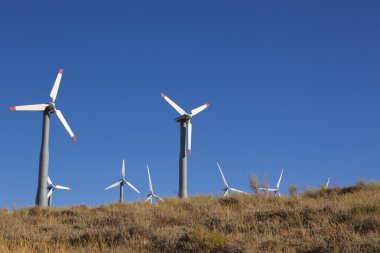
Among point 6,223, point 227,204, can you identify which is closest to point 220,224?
point 227,204

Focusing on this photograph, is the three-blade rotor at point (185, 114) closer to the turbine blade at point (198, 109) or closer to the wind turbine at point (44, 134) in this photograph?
the turbine blade at point (198, 109)

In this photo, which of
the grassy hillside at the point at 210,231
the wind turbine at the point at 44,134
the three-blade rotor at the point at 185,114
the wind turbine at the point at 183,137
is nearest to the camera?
the grassy hillside at the point at 210,231

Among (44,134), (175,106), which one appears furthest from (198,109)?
(44,134)

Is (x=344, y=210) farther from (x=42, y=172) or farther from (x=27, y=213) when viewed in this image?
(x=42, y=172)

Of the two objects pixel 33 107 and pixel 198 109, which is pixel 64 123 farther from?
pixel 198 109

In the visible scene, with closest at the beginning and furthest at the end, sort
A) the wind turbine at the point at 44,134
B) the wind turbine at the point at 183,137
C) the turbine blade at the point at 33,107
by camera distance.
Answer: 1. the wind turbine at the point at 44,134
2. the turbine blade at the point at 33,107
3. the wind turbine at the point at 183,137

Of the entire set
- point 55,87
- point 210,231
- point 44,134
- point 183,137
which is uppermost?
point 55,87

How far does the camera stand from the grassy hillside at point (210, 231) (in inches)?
550

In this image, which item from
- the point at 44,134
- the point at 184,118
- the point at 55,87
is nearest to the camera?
the point at 44,134

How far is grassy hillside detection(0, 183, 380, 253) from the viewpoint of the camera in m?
14.0

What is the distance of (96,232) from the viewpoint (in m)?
17.2

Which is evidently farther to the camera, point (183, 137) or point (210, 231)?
point (183, 137)

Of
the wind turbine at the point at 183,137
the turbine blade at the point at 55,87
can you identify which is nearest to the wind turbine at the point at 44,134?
the turbine blade at the point at 55,87

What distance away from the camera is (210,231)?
16.5 meters
